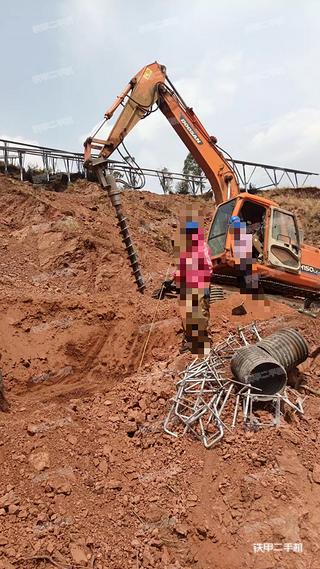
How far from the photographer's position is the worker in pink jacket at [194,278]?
17.3 ft

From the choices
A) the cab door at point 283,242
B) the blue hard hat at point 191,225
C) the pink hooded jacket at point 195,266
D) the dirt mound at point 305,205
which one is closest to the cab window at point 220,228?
the cab door at point 283,242

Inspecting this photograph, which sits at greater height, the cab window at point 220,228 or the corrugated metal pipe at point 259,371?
the cab window at point 220,228

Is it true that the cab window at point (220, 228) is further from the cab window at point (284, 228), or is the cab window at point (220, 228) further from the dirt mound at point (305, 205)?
the dirt mound at point (305, 205)

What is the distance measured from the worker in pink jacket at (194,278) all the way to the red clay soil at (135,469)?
44cm

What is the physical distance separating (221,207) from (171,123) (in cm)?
Answer: 230

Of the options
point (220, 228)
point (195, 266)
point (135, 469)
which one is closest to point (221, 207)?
point (220, 228)

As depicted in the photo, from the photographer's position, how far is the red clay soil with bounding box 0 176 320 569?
3422 mm

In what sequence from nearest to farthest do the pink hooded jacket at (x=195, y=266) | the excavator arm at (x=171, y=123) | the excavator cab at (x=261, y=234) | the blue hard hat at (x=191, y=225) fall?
the pink hooded jacket at (x=195, y=266) → the blue hard hat at (x=191, y=225) → the excavator cab at (x=261, y=234) → the excavator arm at (x=171, y=123)

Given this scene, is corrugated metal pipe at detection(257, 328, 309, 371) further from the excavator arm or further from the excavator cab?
the excavator arm

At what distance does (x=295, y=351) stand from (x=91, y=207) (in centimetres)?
1074

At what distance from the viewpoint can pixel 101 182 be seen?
950 cm

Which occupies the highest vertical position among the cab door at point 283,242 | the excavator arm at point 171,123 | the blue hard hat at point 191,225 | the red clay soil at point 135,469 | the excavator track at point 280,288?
the excavator arm at point 171,123

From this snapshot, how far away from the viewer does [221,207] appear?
30.0ft

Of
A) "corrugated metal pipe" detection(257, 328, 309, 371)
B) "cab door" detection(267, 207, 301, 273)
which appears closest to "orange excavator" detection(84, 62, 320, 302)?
"cab door" detection(267, 207, 301, 273)
